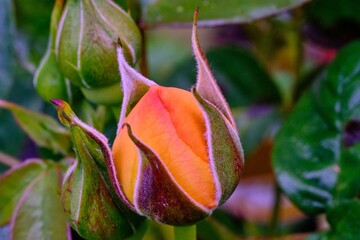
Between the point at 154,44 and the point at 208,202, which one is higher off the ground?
the point at 208,202

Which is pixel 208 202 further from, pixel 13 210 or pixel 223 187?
pixel 13 210

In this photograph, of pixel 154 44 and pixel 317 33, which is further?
pixel 154 44

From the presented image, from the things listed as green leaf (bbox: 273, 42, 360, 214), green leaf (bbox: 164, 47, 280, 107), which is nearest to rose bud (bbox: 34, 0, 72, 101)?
green leaf (bbox: 273, 42, 360, 214)

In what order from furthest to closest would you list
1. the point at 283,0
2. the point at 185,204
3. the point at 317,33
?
the point at 317,33, the point at 283,0, the point at 185,204

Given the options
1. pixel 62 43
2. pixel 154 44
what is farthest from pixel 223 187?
pixel 154 44

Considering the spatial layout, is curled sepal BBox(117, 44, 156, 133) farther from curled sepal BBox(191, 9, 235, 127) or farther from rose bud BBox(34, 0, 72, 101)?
rose bud BBox(34, 0, 72, 101)

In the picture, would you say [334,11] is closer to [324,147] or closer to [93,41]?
[324,147]
